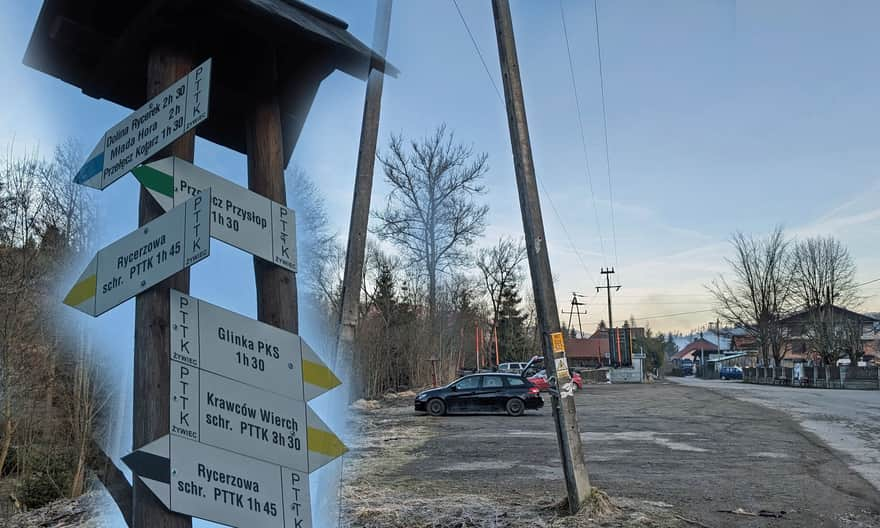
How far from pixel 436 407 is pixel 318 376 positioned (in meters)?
18.4

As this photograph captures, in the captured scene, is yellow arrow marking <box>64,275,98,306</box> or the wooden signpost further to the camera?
yellow arrow marking <box>64,275,98,306</box>

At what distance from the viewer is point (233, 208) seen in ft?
6.38

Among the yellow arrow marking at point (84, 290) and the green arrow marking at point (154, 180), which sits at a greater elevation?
the green arrow marking at point (154, 180)

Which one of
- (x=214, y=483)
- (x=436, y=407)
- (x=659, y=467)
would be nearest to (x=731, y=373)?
(x=436, y=407)

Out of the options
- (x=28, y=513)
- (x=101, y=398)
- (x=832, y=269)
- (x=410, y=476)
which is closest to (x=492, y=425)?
(x=410, y=476)

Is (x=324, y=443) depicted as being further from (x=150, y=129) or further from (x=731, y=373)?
(x=731, y=373)

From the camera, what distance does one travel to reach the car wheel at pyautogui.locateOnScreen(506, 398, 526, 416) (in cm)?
1938

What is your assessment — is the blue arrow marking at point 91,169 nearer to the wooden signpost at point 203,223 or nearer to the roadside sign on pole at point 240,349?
the wooden signpost at point 203,223

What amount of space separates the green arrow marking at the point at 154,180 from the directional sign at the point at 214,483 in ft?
2.34

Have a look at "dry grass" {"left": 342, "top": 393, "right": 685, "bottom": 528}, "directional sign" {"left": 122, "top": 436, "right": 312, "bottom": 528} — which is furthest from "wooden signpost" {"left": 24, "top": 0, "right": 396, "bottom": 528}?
"dry grass" {"left": 342, "top": 393, "right": 685, "bottom": 528}

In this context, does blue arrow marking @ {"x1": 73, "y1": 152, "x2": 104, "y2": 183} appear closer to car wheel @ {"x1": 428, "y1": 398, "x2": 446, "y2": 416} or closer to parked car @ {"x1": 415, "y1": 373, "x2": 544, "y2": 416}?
parked car @ {"x1": 415, "y1": 373, "x2": 544, "y2": 416}

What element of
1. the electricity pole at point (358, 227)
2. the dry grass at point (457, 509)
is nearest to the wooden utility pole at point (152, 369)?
the electricity pole at point (358, 227)

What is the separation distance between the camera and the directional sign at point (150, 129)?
6.36 feet

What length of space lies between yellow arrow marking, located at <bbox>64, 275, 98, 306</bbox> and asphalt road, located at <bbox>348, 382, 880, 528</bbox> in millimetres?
5863
